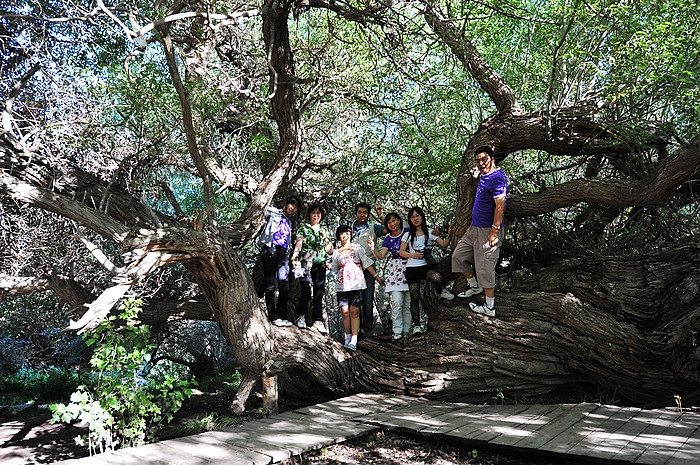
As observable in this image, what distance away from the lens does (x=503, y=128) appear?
21.0 feet

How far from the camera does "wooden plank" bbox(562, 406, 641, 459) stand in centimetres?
367

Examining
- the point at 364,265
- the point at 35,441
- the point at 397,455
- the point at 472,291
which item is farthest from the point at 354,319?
the point at 35,441

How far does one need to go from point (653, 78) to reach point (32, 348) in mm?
12135

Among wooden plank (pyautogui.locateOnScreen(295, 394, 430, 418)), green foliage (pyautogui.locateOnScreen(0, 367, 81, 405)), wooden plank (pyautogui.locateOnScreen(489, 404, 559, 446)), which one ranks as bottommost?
wooden plank (pyautogui.locateOnScreen(489, 404, 559, 446))

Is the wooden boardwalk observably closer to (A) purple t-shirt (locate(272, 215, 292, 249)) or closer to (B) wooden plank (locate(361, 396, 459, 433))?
(B) wooden plank (locate(361, 396, 459, 433))

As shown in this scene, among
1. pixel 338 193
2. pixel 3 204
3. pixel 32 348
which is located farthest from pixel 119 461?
pixel 32 348

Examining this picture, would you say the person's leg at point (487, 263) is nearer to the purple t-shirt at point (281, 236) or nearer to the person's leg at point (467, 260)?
the person's leg at point (467, 260)

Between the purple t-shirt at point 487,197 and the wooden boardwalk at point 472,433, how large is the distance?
6.59ft

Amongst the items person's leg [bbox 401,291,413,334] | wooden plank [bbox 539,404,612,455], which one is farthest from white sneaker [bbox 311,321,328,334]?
wooden plank [bbox 539,404,612,455]

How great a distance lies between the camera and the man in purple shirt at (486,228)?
552 centimetres

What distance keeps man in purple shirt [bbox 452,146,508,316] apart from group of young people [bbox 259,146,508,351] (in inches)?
0.5

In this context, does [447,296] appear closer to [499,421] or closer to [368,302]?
[368,302]

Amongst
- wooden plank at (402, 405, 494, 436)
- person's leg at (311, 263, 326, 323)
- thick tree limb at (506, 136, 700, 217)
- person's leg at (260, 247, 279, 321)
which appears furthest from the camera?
person's leg at (311, 263, 326, 323)

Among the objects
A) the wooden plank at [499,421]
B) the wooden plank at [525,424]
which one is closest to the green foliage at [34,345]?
the wooden plank at [499,421]
